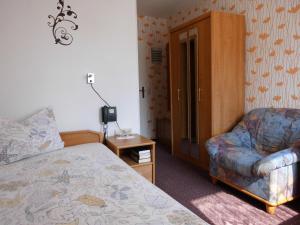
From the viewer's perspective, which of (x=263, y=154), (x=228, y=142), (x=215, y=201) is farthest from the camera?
(x=228, y=142)

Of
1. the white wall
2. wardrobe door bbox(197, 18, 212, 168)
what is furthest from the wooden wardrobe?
the white wall

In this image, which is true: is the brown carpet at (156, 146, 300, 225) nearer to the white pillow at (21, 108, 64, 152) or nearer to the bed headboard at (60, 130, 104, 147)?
the bed headboard at (60, 130, 104, 147)

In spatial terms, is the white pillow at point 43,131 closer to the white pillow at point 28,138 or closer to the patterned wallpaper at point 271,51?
the white pillow at point 28,138

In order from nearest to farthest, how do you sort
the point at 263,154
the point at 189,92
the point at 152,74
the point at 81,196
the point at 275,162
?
the point at 81,196 < the point at 275,162 < the point at 263,154 < the point at 189,92 < the point at 152,74

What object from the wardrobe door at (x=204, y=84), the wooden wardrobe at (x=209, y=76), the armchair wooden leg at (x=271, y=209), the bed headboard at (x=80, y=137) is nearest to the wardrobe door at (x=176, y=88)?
the wooden wardrobe at (x=209, y=76)

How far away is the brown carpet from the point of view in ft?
6.64

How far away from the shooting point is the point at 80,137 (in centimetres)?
251

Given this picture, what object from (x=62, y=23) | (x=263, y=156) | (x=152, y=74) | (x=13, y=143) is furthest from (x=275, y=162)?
(x=152, y=74)

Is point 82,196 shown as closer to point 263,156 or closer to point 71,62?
point 71,62

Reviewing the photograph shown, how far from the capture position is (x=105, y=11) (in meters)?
2.59

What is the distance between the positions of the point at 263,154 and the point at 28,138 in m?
2.24

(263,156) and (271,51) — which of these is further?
(271,51)

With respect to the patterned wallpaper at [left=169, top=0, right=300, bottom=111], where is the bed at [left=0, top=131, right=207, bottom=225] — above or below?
below

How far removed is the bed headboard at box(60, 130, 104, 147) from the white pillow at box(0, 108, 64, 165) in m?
0.27
